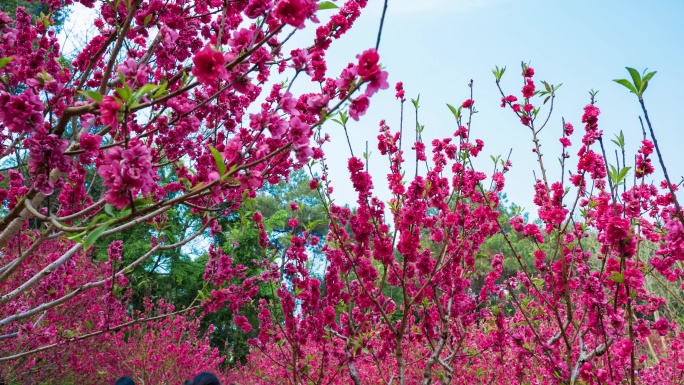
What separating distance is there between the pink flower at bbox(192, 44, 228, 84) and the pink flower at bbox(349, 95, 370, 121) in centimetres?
51

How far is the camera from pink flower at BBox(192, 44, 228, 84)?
5.24ft

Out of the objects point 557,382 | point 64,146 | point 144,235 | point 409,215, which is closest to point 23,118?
point 64,146

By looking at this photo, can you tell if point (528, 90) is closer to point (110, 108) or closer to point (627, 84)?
point (627, 84)

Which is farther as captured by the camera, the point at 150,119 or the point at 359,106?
the point at 150,119

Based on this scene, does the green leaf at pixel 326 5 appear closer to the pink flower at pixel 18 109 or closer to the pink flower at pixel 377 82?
the pink flower at pixel 377 82

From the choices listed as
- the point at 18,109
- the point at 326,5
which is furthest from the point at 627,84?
the point at 18,109

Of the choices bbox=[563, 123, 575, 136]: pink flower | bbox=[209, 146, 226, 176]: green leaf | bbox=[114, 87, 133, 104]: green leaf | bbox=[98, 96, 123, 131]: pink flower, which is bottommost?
bbox=[209, 146, 226, 176]: green leaf

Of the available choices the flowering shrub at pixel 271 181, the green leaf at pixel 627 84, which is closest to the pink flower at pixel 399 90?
the flowering shrub at pixel 271 181

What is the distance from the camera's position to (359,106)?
70.6 inches

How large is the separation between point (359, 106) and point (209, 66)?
59 cm

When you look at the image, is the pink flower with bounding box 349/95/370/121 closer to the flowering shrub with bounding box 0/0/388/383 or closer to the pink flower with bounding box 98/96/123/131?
the flowering shrub with bounding box 0/0/388/383

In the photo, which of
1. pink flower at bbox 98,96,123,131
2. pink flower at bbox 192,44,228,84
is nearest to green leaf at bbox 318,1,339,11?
pink flower at bbox 192,44,228,84

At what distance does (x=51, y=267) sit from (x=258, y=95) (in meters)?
1.96

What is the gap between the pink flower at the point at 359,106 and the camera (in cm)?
178
